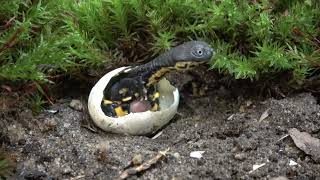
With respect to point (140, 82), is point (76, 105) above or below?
below

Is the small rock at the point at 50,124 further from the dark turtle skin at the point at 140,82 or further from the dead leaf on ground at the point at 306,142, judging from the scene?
the dead leaf on ground at the point at 306,142

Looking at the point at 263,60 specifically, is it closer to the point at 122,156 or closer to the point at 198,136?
the point at 198,136

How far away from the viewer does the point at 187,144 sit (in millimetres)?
1959

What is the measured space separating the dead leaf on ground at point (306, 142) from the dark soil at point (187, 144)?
2 centimetres

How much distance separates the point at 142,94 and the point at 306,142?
0.64m

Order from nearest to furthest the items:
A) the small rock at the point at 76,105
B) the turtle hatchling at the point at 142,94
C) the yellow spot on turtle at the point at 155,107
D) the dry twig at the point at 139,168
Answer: the dry twig at the point at 139,168
the turtle hatchling at the point at 142,94
the yellow spot on turtle at the point at 155,107
the small rock at the point at 76,105

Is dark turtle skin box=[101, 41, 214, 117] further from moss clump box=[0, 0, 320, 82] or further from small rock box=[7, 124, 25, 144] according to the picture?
small rock box=[7, 124, 25, 144]

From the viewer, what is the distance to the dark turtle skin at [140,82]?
6.48 feet

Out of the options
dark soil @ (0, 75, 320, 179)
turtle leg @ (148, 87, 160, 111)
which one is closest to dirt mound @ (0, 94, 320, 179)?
dark soil @ (0, 75, 320, 179)

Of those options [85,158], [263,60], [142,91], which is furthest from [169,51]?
[85,158]

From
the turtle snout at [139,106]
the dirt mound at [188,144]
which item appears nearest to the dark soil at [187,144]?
the dirt mound at [188,144]

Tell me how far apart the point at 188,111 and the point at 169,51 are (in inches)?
13.3

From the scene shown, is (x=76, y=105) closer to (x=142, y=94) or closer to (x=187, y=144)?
(x=142, y=94)

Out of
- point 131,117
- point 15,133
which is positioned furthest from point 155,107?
point 15,133
